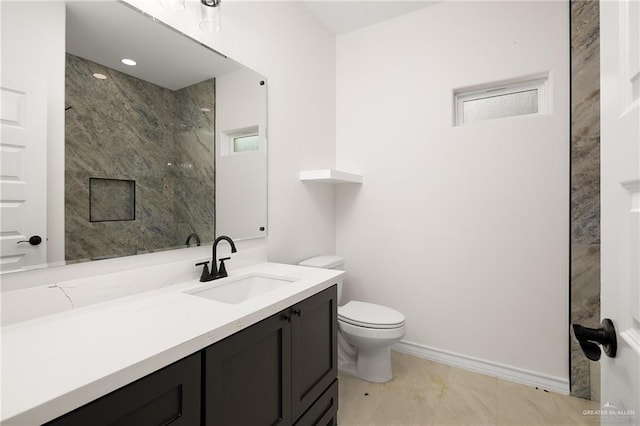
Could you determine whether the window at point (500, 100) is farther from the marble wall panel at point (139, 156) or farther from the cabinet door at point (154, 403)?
the cabinet door at point (154, 403)

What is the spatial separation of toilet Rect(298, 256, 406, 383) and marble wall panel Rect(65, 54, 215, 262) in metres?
1.01

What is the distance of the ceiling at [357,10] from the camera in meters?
2.33

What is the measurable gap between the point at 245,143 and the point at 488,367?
229 cm

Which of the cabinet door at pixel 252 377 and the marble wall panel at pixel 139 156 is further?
the marble wall panel at pixel 139 156

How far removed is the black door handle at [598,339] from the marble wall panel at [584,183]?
1.61 meters

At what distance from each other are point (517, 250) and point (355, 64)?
199cm

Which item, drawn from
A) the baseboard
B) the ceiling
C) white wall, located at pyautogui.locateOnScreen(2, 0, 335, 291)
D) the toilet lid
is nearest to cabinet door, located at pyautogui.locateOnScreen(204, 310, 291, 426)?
white wall, located at pyautogui.locateOnScreen(2, 0, 335, 291)

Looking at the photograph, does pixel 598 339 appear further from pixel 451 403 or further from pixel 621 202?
pixel 451 403

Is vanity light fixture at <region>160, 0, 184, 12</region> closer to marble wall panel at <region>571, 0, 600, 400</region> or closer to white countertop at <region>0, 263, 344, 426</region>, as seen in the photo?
white countertop at <region>0, 263, 344, 426</region>

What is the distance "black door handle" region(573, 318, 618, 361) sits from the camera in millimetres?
580

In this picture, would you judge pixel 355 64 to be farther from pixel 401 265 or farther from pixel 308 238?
pixel 401 265

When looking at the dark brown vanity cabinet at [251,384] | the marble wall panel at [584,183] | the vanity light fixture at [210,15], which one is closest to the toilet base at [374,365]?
the dark brown vanity cabinet at [251,384]

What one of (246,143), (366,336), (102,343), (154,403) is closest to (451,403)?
(366,336)

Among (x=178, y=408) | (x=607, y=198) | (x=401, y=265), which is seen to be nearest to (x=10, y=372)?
(x=178, y=408)
